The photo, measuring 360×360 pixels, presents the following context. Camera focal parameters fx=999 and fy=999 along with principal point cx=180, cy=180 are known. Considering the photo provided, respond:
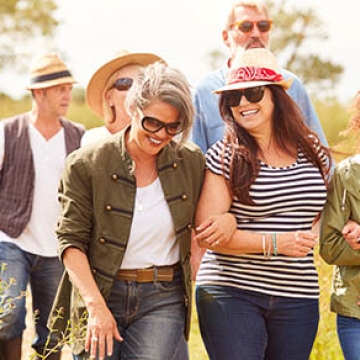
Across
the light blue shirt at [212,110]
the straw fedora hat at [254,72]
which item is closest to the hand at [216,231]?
the straw fedora hat at [254,72]

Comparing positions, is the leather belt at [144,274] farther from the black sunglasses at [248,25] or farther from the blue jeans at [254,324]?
the black sunglasses at [248,25]

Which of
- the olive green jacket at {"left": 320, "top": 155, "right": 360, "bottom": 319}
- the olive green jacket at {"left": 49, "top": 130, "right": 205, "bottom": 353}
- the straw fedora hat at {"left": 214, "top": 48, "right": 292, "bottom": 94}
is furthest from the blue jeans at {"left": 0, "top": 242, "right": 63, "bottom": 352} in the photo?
the olive green jacket at {"left": 320, "top": 155, "right": 360, "bottom": 319}

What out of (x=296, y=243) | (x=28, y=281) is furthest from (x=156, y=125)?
(x=28, y=281)

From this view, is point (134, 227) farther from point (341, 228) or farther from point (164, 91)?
point (341, 228)

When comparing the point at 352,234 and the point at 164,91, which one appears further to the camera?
the point at 352,234

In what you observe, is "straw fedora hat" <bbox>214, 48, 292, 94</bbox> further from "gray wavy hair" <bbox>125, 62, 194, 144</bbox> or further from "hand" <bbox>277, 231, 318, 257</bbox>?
"hand" <bbox>277, 231, 318, 257</bbox>

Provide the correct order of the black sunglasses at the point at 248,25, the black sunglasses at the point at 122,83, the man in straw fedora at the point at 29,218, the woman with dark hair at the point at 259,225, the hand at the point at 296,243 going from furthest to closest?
the man in straw fedora at the point at 29,218
the black sunglasses at the point at 248,25
the black sunglasses at the point at 122,83
the woman with dark hair at the point at 259,225
the hand at the point at 296,243

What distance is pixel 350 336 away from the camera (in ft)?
15.7

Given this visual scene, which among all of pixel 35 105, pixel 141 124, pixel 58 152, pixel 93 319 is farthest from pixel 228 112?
pixel 35 105

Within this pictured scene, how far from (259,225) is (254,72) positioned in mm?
767

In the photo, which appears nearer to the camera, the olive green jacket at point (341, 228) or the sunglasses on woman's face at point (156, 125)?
the sunglasses on woman's face at point (156, 125)

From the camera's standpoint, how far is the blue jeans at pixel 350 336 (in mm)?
4734

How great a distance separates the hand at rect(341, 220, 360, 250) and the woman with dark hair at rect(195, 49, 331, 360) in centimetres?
17

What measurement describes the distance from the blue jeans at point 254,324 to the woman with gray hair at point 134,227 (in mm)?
187
